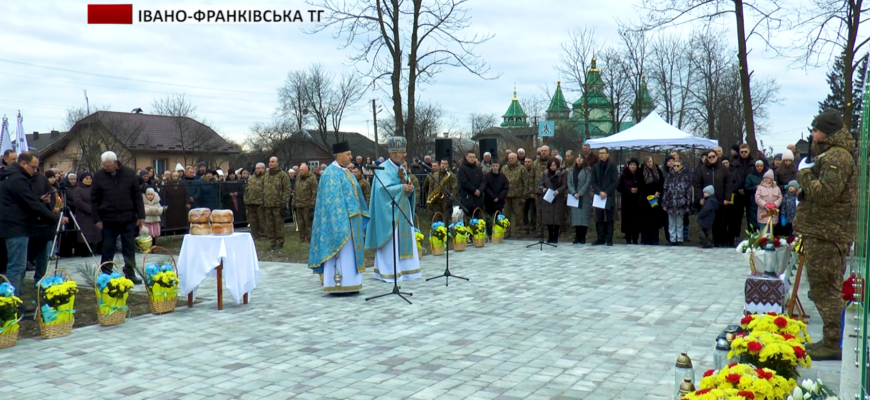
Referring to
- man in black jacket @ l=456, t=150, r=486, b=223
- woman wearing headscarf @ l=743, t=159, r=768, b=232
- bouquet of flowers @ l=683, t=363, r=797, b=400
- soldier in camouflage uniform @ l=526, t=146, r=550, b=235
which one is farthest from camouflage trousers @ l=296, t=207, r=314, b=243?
bouquet of flowers @ l=683, t=363, r=797, b=400

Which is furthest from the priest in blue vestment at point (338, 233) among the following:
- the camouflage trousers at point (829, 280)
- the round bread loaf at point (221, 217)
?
the camouflage trousers at point (829, 280)

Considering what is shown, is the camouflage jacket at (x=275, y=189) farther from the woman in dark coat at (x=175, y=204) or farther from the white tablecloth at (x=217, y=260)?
the white tablecloth at (x=217, y=260)

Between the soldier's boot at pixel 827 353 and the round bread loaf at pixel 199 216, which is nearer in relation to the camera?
the soldier's boot at pixel 827 353

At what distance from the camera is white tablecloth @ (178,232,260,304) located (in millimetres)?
8109

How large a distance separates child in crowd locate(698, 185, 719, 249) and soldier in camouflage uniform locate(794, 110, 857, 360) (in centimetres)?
780

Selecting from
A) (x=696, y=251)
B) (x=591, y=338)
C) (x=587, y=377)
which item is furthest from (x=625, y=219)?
(x=587, y=377)

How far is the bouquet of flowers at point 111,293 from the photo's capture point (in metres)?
7.35

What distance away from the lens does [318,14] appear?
1961cm

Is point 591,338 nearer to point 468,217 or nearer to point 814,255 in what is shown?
point 814,255

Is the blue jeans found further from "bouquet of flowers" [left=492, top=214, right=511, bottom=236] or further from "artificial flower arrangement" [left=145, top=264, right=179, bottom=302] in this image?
"bouquet of flowers" [left=492, top=214, right=511, bottom=236]

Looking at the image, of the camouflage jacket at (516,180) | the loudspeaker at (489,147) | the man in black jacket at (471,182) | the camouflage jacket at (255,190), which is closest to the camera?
the man in black jacket at (471,182)

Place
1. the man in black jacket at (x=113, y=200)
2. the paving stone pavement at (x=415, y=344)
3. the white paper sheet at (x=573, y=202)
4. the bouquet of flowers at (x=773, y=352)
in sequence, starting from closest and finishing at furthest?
the bouquet of flowers at (x=773, y=352), the paving stone pavement at (x=415, y=344), the man in black jacket at (x=113, y=200), the white paper sheet at (x=573, y=202)

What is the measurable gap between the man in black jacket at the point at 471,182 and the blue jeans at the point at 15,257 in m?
8.93

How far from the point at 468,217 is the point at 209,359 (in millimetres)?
10582
